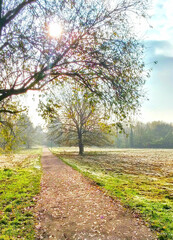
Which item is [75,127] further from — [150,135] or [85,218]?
[150,135]

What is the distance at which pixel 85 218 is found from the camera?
6.22 meters

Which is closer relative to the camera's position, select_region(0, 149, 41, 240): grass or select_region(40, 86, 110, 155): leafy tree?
select_region(0, 149, 41, 240): grass

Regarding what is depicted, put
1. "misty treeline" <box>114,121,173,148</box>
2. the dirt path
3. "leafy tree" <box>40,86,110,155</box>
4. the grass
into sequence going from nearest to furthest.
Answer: the dirt path
the grass
"leafy tree" <box>40,86,110,155</box>
"misty treeline" <box>114,121,173,148</box>

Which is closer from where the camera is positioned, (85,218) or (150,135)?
(85,218)

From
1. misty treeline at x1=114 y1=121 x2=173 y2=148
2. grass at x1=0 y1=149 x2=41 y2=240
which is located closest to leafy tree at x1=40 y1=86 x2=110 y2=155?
grass at x1=0 y1=149 x2=41 y2=240

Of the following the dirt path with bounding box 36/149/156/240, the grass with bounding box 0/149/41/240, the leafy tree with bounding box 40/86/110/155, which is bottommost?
the dirt path with bounding box 36/149/156/240

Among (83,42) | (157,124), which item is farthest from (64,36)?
(157,124)

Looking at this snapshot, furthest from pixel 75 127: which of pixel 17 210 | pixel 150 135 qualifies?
pixel 150 135

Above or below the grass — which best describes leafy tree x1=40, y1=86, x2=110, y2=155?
above

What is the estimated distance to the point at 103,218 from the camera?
6.14m

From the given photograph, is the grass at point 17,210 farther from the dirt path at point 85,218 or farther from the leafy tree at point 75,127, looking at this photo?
the leafy tree at point 75,127

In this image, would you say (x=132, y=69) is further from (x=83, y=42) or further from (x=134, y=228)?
(x=134, y=228)

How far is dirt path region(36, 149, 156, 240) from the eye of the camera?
5137 millimetres

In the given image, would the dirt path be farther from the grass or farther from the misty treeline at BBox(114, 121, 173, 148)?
the misty treeline at BBox(114, 121, 173, 148)
